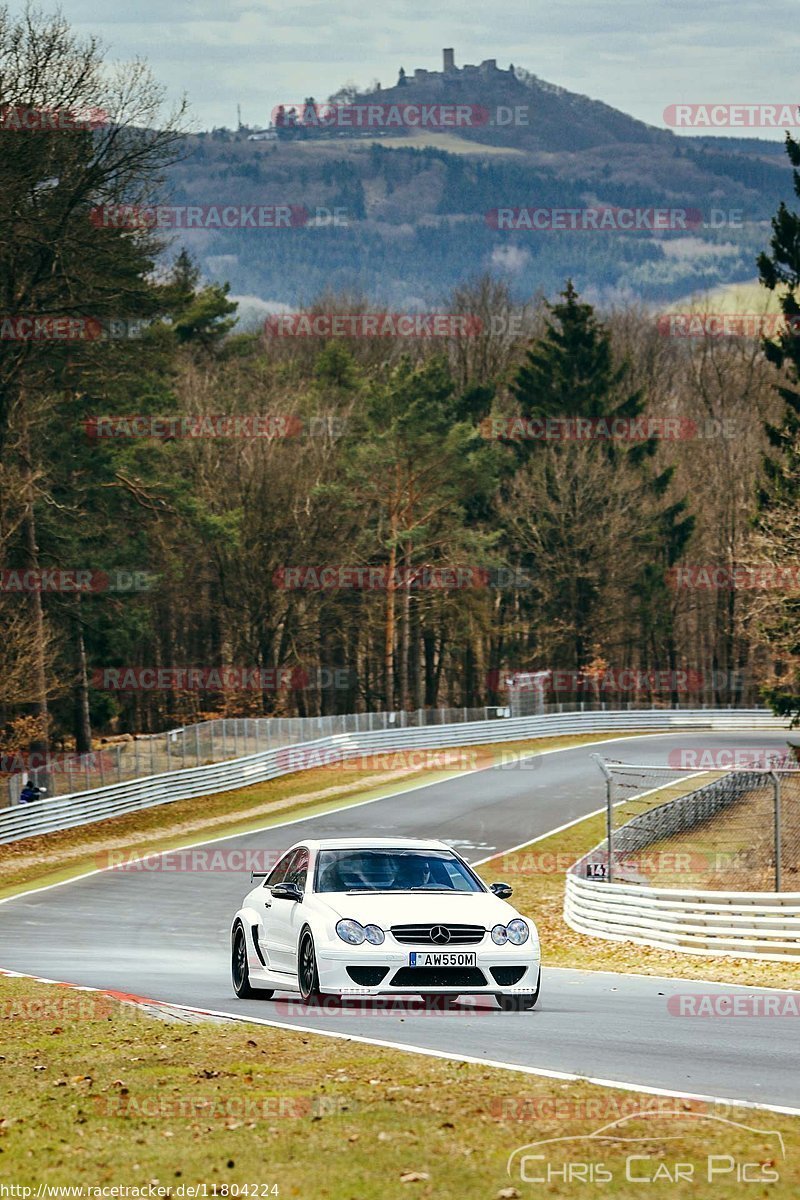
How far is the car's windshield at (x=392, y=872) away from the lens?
45.1 feet

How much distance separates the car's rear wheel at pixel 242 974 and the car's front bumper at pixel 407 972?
2.04 meters

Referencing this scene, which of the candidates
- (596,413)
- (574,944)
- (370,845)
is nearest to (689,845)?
(574,944)

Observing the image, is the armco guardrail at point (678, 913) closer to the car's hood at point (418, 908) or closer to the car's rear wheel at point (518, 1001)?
the car's rear wheel at point (518, 1001)

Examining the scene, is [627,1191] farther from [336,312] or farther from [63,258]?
[336,312]

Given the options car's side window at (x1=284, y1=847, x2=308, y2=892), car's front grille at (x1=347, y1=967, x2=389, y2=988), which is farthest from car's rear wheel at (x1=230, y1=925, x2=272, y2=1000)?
car's front grille at (x1=347, y1=967, x2=389, y2=988)

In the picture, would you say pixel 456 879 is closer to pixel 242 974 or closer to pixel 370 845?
pixel 370 845

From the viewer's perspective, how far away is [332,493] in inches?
2790

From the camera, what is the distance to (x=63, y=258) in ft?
146

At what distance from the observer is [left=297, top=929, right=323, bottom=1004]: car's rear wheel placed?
1306cm

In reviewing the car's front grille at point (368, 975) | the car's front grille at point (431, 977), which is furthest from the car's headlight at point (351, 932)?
the car's front grille at point (431, 977)

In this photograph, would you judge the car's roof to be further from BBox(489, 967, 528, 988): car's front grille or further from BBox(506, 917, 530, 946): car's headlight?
BBox(489, 967, 528, 988): car's front grille

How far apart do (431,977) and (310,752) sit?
146 ft

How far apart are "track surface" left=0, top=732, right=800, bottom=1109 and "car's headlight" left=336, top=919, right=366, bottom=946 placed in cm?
61

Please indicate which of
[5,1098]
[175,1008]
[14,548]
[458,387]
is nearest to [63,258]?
[14,548]
